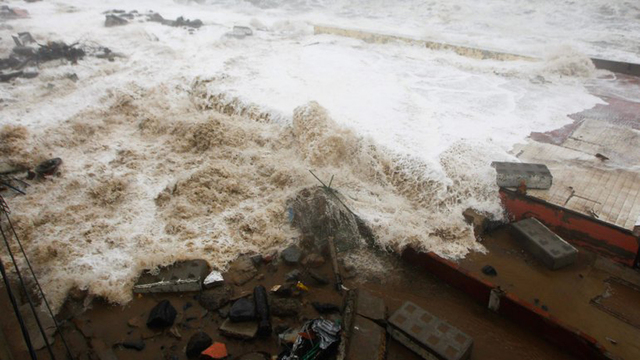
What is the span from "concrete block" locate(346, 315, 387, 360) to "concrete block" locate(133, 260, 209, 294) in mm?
2410

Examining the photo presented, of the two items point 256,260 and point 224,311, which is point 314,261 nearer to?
point 256,260

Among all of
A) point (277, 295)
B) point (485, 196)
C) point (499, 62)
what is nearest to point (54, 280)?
point (277, 295)

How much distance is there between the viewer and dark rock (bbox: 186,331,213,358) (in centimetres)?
444

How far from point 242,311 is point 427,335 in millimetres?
2340

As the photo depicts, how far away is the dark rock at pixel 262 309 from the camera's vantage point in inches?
184

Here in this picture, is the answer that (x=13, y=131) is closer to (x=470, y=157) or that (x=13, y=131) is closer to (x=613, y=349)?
(x=470, y=157)

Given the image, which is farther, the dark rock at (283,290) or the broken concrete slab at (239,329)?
the dark rock at (283,290)

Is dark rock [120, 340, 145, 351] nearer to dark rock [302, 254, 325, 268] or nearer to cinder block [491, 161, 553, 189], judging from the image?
dark rock [302, 254, 325, 268]

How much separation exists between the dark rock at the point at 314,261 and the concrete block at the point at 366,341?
4.50ft

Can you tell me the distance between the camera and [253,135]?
8.48m

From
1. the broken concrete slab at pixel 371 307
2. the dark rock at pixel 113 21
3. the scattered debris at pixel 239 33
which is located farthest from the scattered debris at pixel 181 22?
the broken concrete slab at pixel 371 307

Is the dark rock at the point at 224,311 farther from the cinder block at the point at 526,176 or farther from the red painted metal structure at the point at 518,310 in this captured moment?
the cinder block at the point at 526,176

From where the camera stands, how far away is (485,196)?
639 centimetres

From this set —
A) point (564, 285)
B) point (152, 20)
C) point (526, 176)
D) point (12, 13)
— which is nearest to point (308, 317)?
point (564, 285)
